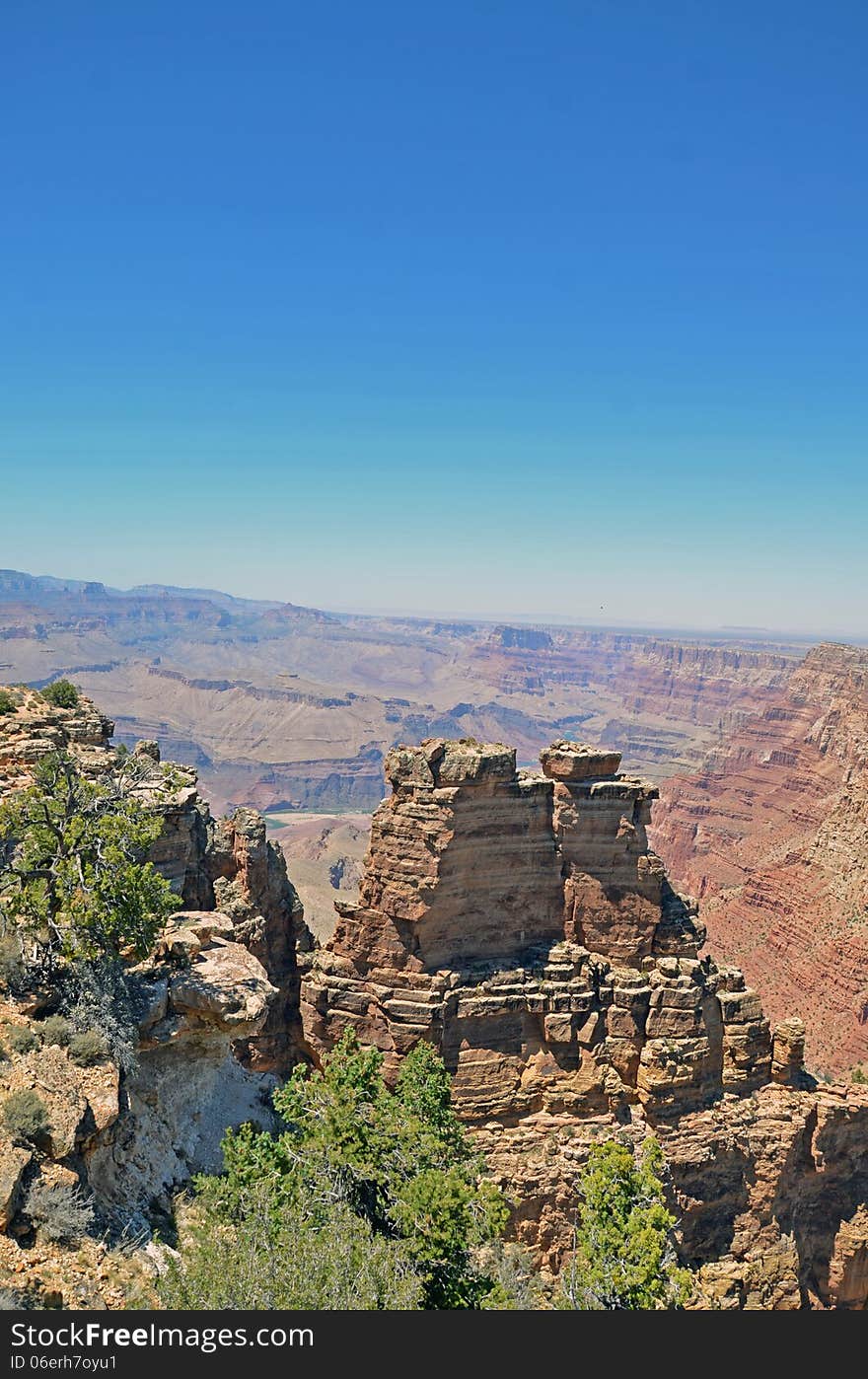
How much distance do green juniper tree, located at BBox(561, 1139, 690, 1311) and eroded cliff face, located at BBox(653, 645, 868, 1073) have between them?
51.7 m

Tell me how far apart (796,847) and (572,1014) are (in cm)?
7091

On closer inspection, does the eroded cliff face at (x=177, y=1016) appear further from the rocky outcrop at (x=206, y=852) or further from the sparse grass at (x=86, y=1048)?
the sparse grass at (x=86, y=1048)

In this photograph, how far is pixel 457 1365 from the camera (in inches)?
493

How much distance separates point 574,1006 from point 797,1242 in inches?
585

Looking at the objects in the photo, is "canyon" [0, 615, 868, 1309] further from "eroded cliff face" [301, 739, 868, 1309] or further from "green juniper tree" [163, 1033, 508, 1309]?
"green juniper tree" [163, 1033, 508, 1309]

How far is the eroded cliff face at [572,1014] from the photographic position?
33656 millimetres

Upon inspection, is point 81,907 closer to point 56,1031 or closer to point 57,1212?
point 56,1031

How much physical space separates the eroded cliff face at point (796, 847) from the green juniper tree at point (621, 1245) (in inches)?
2037

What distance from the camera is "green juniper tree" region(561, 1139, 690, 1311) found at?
21906 millimetres

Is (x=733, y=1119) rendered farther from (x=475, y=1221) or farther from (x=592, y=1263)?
(x=475, y=1221)

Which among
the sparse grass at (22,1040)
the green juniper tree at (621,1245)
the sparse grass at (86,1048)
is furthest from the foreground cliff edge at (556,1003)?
the sparse grass at (22,1040)

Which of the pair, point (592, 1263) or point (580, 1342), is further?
point (592, 1263)

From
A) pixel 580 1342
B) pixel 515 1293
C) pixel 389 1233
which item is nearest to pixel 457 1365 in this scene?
pixel 580 1342

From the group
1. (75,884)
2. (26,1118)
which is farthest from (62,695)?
(26,1118)
